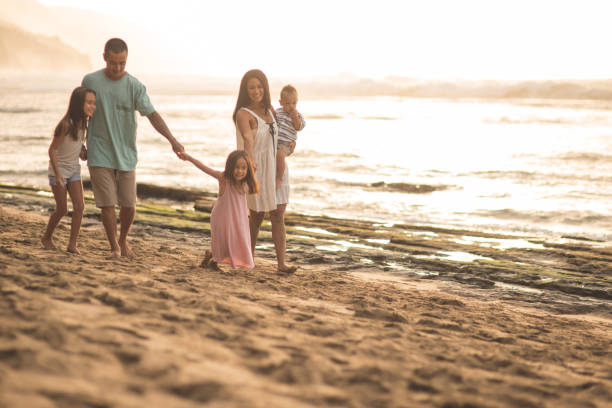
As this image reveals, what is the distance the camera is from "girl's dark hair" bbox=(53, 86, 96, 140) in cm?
512

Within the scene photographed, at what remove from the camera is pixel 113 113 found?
17.3ft

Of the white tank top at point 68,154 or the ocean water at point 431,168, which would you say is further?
the ocean water at point 431,168

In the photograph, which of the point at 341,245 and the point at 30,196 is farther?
the point at 30,196

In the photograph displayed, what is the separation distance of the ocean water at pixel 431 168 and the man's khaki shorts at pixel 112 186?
6586 mm

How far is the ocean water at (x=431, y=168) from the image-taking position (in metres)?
13.1

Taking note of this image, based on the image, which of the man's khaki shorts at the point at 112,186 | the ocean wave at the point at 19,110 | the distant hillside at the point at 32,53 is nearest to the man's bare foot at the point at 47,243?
the man's khaki shorts at the point at 112,186

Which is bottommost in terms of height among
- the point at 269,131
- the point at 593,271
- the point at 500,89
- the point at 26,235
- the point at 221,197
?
the point at 593,271

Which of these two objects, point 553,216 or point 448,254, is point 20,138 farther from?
point 448,254

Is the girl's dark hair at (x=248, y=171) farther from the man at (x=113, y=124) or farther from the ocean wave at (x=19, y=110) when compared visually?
the ocean wave at (x=19, y=110)

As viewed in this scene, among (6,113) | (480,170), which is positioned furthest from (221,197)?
(6,113)

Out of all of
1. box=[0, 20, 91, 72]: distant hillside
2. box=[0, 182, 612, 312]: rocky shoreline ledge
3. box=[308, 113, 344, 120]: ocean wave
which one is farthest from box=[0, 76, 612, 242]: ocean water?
box=[0, 20, 91, 72]: distant hillside

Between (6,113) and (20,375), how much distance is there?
153 ft

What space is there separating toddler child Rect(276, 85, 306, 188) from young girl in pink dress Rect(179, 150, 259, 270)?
0.39 metres

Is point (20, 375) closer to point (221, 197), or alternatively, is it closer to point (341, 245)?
point (221, 197)
